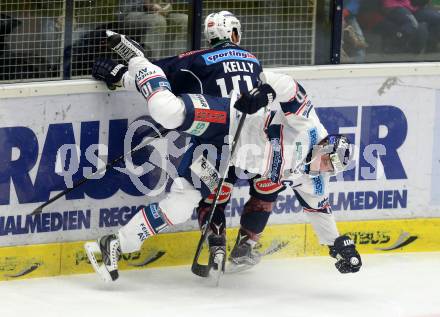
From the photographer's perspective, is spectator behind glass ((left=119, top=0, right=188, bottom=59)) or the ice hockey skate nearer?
the ice hockey skate

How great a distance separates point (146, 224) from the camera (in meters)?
7.03

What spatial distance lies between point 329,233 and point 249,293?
54cm

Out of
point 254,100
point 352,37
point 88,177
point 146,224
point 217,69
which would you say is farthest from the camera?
point 352,37

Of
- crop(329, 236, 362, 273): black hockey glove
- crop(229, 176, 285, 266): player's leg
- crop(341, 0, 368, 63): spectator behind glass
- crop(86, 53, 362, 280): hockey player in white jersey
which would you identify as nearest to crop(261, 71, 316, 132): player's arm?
crop(86, 53, 362, 280): hockey player in white jersey

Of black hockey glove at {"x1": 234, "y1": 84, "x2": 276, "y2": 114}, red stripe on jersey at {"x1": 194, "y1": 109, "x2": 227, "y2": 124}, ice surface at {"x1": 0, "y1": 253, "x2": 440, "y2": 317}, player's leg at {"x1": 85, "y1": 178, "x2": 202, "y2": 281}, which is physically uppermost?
black hockey glove at {"x1": 234, "y1": 84, "x2": 276, "y2": 114}

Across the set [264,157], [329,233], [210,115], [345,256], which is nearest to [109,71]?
[210,115]

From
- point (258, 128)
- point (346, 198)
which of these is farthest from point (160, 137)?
point (346, 198)

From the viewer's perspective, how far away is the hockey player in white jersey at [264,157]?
688 centimetres

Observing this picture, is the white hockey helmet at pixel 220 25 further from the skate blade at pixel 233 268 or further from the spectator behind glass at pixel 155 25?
the skate blade at pixel 233 268

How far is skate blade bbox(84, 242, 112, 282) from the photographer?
23.2 ft

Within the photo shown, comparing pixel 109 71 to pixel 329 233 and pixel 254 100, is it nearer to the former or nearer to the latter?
pixel 254 100

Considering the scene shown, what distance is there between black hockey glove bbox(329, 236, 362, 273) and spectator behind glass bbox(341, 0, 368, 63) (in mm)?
1300

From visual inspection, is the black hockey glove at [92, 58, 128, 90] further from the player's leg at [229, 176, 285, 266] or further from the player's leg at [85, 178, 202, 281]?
the player's leg at [229, 176, 285, 266]

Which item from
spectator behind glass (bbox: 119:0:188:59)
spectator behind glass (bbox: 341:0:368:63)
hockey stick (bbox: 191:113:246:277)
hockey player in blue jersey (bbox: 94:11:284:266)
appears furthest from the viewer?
spectator behind glass (bbox: 341:0:368:63)
